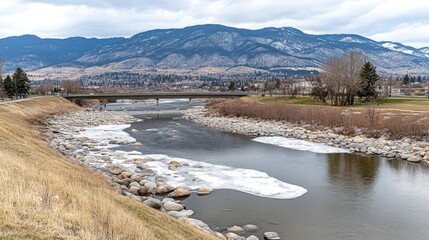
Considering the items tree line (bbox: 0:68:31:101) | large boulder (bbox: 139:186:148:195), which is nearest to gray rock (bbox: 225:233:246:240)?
large boulder (bbox: 139:186:148:195)

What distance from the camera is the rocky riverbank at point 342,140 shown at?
35750 mm

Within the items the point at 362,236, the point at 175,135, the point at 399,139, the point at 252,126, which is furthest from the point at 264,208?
the point at 252,126

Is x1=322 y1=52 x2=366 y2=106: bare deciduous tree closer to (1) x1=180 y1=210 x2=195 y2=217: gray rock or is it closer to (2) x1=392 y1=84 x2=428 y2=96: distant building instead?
(2) x1=392 y1=84 x2=428 y2=96: distant building

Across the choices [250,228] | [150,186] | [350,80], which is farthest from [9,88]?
[250,228]

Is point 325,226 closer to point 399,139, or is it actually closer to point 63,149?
point 63,149

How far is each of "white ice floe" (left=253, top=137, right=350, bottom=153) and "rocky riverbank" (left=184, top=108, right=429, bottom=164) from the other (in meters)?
1.30

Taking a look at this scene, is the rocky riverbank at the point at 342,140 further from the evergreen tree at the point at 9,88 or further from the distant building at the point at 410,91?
the distant building at the point at 410,91

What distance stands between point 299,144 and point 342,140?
4.93 metres

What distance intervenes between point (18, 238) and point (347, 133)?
4429cm

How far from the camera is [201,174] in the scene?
27609 millimetres

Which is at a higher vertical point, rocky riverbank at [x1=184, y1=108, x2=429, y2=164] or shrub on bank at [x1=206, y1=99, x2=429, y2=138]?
shrub on bank at [x1=206, y1=99, x2=429, y2=138]

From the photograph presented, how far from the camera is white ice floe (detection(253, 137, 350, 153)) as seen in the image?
39.2 meters

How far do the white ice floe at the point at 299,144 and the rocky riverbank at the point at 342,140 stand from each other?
130 centimetres

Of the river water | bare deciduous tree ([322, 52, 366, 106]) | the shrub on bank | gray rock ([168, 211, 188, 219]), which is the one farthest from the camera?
bare deciduous tree ([322, 52, 366, 106])
